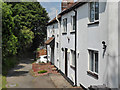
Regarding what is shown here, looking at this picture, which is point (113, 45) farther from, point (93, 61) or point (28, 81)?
point (28, 81)

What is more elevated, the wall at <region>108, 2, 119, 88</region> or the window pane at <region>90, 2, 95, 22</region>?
the window pane at <region>90, 2, 95, 22</region>

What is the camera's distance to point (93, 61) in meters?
8.52

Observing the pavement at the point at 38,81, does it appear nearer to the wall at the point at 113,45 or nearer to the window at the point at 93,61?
the window at the point at 93,61

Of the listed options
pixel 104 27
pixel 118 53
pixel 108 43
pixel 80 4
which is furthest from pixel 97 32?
pixel 80 4

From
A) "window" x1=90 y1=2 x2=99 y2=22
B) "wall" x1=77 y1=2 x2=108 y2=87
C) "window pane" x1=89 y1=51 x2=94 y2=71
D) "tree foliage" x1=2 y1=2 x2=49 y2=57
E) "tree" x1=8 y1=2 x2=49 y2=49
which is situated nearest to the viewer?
"wall" x1=77 y1=2 x2=108 y2=87

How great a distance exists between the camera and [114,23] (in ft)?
21.1

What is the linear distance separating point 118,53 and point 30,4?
28.1 meters

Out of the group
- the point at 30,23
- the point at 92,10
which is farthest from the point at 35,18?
the point at 92,10

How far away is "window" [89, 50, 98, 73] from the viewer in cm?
818

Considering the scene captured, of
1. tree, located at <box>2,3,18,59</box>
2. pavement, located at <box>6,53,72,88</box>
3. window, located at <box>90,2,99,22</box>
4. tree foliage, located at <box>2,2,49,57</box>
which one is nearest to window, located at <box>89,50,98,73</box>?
window, located at <box>90,2,99,22</box>

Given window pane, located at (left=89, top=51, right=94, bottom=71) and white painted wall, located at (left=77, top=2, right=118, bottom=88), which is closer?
white painted wall, located at (left=77, top=2, right=118, bottom=88)

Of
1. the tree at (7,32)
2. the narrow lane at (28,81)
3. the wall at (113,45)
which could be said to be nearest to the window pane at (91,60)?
the wall at (113,45)

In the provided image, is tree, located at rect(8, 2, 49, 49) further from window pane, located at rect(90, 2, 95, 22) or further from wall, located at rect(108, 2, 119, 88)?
wall, located at rect(108, 2, 119, 88)

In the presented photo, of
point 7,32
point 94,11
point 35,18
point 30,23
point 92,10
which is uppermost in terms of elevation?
point 35,18
